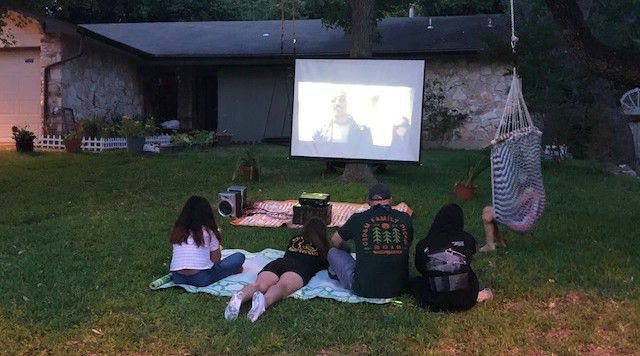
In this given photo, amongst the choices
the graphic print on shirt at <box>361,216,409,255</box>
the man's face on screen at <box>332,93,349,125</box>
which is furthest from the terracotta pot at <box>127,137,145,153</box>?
the graphic print on shirt at <box>361,216,409,255</box>

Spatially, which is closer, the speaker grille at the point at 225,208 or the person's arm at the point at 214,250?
the person's arm at the point at 214,250

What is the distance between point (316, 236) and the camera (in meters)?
5.10

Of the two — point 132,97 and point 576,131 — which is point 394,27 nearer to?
point 576,131

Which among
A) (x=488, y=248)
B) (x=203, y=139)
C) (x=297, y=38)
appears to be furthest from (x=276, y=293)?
(x=297, y=38)

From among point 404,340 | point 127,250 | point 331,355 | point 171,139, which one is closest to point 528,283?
point 404,340

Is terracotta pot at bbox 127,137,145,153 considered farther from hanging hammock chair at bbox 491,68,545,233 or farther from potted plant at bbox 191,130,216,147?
hanging hammock chair at bbox 491,68,545,233

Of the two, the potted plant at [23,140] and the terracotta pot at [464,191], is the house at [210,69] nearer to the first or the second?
the potted plant at [23,140]

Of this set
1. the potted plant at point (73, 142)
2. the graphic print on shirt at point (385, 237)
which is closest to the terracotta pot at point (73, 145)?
the potted plant at point (73, 142)

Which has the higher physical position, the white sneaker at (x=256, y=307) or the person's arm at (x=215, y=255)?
the person's arm at (x=215, y=255)

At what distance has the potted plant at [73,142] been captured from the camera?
13.6 metres

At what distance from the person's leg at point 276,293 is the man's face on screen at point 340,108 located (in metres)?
4.34

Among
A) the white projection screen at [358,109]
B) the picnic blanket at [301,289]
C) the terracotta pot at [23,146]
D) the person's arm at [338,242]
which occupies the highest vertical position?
the white projection screen at [358,109]

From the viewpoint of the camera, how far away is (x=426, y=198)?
872cm

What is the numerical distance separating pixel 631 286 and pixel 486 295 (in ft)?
3.95
